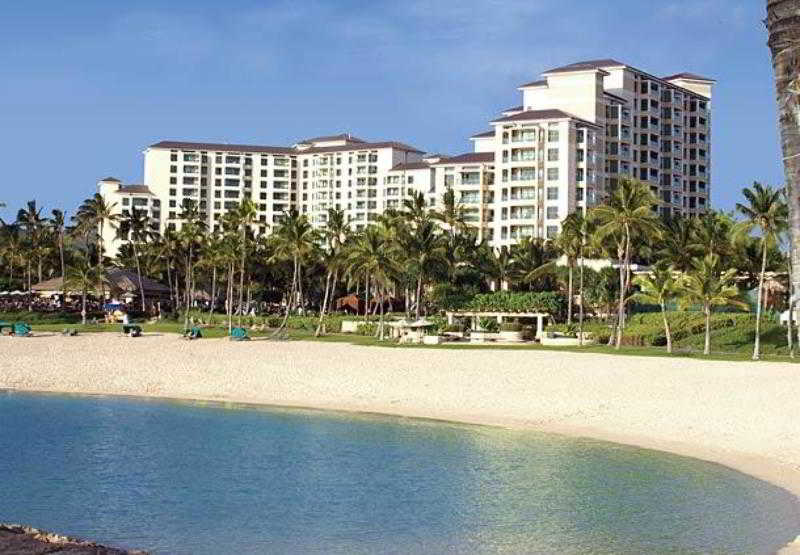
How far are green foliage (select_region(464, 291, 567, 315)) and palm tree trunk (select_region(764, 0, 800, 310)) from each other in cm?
7031

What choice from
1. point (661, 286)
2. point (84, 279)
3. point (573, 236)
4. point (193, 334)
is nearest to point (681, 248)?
point (573, 236)

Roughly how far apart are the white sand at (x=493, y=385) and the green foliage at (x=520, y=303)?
73.2ft

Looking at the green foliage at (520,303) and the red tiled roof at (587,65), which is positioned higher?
the red tiled roof at (587,65)

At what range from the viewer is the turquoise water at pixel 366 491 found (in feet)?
66.4

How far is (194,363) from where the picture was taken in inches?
2156

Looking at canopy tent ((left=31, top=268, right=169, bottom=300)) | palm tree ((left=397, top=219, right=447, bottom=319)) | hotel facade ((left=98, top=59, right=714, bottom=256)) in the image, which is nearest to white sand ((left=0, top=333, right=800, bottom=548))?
palm tree ((left=397, top=219, right=447, bottom=319))

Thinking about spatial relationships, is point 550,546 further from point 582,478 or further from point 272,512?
point 582,478

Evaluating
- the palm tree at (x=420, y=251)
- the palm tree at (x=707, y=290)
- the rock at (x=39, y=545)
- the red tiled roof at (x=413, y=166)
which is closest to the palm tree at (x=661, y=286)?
the palm tree at (x=707, y=290)

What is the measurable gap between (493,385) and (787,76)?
3361cm

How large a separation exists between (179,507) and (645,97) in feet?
395

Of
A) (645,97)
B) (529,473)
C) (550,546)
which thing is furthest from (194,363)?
(645,97)

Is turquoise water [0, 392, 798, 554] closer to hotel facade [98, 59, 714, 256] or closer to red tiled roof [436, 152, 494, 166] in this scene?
hotel facade [98, 59, 714, 256]

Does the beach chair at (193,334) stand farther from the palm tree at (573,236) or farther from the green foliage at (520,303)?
the palm tree at (573,236)

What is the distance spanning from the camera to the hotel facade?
120m
